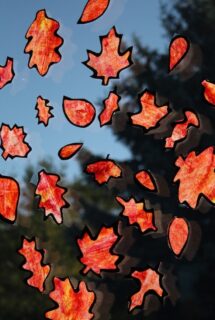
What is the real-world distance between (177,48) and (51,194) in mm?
1932

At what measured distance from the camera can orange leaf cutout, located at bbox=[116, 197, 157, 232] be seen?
14.1 feet

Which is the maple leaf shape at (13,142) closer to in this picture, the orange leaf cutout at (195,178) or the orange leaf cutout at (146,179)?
the orange leaf cutout at (146,179)

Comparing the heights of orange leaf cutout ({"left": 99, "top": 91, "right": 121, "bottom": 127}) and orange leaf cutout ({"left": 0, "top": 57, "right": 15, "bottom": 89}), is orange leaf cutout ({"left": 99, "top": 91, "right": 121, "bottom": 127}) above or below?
below

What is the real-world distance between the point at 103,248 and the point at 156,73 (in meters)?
6.18

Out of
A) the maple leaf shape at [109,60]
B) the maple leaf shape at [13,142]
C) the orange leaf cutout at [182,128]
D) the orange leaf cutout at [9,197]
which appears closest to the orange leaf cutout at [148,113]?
the orange leaf cutout at [182,128]

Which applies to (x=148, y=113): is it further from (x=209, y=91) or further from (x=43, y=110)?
(x=43, y=110)

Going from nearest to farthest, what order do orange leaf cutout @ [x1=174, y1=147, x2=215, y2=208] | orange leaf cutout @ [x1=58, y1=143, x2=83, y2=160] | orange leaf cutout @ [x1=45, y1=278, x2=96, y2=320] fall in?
orange leaf cutout @ [x1=174, y1=147, x2=215, y2=208] < orange leaf cutout @ [x1=45, y1=278, x2=96, y2=320] < orange leaf cutout @ [x1=58, y1=143, x2=83, y2=160]

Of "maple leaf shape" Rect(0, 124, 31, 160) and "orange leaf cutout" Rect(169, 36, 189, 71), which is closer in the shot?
"orange leaf cutout" Rect(169, 36, 189, 71)

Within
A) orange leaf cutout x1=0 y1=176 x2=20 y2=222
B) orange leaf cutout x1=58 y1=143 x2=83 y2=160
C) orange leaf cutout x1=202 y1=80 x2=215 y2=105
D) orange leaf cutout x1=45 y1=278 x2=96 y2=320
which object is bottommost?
orange leaf cutout x1=45 y1=278 x2=96 y2=320

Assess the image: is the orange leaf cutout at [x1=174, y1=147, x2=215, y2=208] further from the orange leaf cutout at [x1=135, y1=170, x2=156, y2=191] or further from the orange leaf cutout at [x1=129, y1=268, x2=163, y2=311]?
the orange leaf cutout at [x1=129, y1=268, x2=163, y2=311]

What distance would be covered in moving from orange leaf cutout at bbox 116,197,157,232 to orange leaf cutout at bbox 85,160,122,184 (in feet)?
0.99

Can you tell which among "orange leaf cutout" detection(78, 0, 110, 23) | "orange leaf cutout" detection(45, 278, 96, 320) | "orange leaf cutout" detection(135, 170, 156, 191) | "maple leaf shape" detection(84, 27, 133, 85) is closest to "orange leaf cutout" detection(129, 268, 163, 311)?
"orange leaf cutout" detection(45, 278, 96, 320)

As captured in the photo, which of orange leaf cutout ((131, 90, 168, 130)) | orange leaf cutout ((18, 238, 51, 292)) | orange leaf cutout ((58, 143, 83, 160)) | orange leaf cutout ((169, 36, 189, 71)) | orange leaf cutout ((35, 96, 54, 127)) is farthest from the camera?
orange leaf cutout ((35, 96, 54, 127))

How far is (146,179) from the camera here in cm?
446
